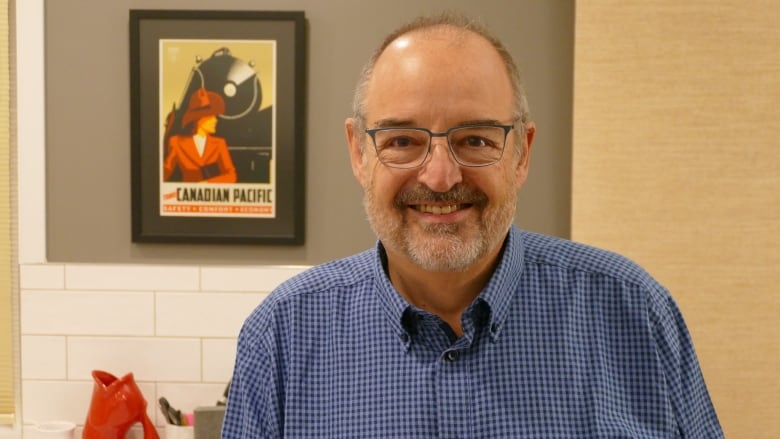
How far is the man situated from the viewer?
1232 mm

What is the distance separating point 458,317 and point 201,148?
134 cm

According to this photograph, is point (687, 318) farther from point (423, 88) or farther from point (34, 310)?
point (34, 310)

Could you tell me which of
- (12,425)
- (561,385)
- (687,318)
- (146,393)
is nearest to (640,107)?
(687,318)

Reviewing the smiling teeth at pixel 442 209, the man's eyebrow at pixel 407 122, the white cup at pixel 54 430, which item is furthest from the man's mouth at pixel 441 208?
the white cup at pixel 54 430

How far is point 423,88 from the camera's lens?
122 cm

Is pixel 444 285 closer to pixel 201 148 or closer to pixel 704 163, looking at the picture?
pixel 704 163

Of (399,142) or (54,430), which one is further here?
(54,430)

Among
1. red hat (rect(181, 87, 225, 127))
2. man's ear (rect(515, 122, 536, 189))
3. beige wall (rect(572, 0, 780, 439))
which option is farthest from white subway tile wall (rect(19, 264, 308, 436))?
man's ear (rect(515, 122, 536, 189))

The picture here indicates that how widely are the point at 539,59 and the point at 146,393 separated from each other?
151 centimetres

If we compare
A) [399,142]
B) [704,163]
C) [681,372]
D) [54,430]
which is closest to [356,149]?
[399,142]

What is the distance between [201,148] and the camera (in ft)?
8.01

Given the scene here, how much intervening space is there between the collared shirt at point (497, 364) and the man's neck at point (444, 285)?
0.09 ft

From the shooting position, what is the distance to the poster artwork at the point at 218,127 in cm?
242

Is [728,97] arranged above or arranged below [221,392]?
above
